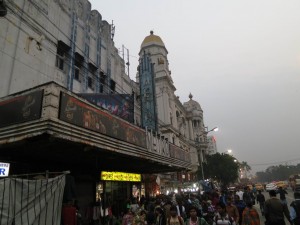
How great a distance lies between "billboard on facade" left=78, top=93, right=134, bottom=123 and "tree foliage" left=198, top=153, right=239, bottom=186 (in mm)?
33954

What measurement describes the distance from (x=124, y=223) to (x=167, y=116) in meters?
28.9

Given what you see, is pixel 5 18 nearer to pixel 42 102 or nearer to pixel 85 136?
pixel 42 102

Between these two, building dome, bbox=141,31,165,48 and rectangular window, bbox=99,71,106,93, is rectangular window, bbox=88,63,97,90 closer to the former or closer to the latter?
rectangular window, bbox=99,71,106,93

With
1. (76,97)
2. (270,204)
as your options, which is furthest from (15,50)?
(270,204)

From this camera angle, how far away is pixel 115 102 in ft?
58.2

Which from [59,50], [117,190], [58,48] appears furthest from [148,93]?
[58,48]

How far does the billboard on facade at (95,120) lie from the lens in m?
8.66

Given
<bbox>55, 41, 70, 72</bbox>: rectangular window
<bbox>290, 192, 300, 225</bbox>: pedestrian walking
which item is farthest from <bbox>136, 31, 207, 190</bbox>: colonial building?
<bbox>290, 192, 300, 225</bbox>: pedestrian walking

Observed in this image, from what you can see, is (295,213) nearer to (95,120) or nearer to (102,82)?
(95,120)

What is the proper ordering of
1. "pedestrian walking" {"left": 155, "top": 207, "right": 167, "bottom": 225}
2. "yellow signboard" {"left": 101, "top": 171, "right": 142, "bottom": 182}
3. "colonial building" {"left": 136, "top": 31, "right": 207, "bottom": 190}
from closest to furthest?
"pedestrian walking" {"left": 155, "top": 207, "right": 167, "bottom": 225}, "yellow signboard" {"left": 101, "top": 171, "right": 142, "bottom": 182}, "colonial building" {"left": 136, "top": 31, "right": 207, "bottom": 190}

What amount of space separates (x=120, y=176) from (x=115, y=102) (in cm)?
613

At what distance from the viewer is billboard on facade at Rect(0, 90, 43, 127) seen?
27.0 ft

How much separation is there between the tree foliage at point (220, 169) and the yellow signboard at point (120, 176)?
95.3 ft

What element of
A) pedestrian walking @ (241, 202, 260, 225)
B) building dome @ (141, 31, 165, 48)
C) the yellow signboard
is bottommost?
pedestrian walking @ (241, 202, 260, 225)
